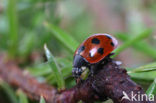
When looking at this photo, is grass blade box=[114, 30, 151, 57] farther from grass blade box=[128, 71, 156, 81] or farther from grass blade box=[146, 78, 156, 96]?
grass blade box=[146, 78, 156, 96]

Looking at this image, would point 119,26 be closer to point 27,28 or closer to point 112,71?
point 27,28

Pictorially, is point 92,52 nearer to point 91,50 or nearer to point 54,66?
point 91,50

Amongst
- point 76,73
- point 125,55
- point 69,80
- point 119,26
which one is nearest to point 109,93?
point 76,73

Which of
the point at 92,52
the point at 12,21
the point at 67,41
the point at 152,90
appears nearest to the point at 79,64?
the point at 92,52

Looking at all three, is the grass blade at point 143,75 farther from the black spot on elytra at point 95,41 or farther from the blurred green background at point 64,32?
the black spot on elytra at point 95,41

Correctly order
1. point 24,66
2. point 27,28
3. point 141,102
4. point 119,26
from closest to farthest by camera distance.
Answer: point 141,102, point 24,66, point 27,28, point 119,26

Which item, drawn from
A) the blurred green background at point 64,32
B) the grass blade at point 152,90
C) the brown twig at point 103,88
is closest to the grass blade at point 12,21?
the blurred green background at point 64,32
